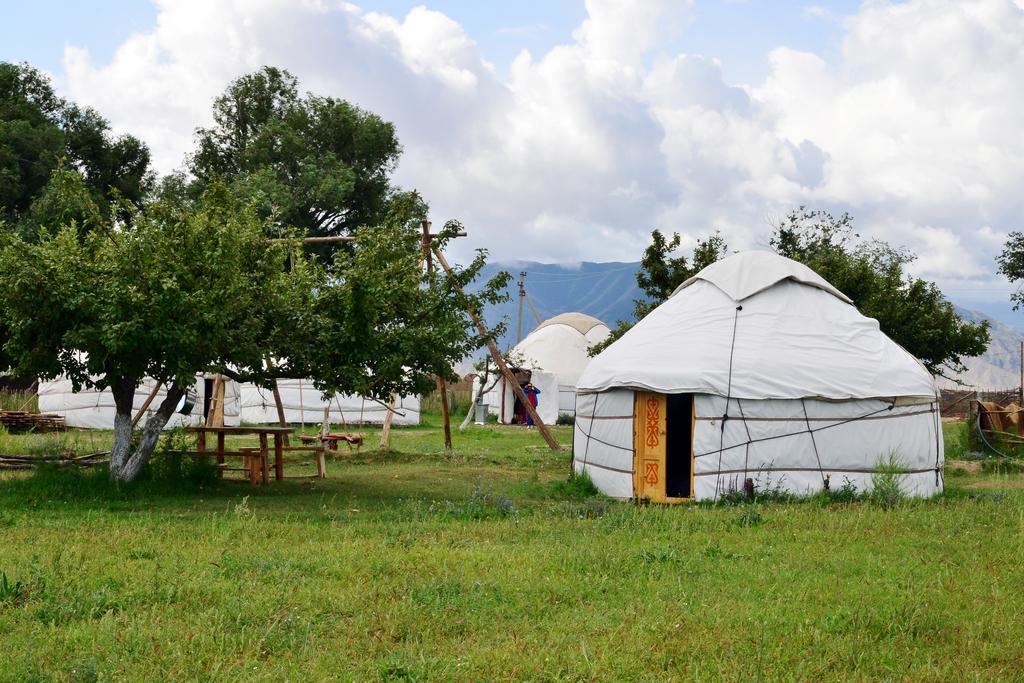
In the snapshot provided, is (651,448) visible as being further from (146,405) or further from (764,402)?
(146,405)

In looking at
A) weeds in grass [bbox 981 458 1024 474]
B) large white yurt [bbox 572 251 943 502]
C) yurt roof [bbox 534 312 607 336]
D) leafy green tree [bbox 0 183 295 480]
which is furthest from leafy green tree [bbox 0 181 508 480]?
yurt roof [bbox 534 312 607 336]

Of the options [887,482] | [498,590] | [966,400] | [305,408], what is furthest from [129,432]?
[966,400]

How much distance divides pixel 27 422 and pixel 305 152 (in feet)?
45.3

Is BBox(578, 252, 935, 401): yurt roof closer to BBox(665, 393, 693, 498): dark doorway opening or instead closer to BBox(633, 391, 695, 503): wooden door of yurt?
BBox(633, 391, 695, 503): wooden door of yurt

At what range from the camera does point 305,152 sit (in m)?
33.6

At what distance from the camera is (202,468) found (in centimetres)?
1259

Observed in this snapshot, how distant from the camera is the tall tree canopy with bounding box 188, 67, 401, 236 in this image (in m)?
32.7

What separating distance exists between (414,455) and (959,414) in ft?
88.0

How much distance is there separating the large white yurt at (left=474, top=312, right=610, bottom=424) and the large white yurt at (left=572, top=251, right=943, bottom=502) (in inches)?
673

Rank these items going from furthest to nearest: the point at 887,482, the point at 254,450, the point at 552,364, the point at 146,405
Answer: the point at 552,364 < the point at 146,405 < the point at 254,450 < the point at 887,482

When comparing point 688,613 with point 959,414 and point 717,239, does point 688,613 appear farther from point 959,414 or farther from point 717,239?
point 959,414

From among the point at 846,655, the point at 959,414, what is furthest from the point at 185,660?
the point at 959,414

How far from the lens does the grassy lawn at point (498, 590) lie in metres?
5.06

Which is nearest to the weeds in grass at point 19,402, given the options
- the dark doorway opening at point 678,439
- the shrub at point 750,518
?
the dark doorway opening at point 678,439
